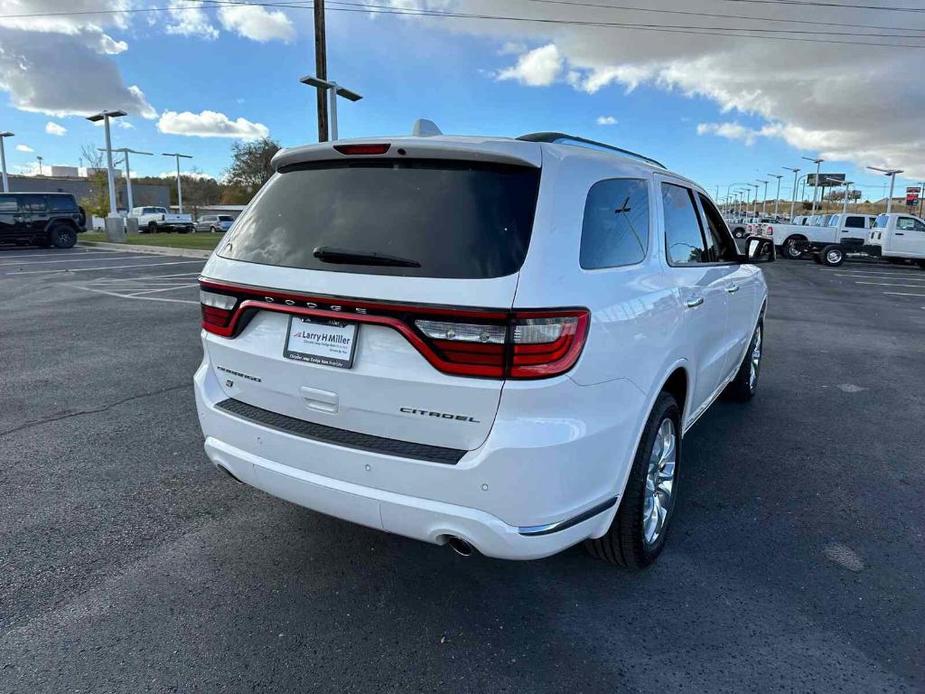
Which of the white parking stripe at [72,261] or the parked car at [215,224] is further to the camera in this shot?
the parked car at [215,224]

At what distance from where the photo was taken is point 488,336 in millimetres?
2043

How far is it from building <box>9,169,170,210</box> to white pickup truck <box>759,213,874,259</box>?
178ft

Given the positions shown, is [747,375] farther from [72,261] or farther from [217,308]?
[72,261]

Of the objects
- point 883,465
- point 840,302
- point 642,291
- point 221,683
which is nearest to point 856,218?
point 840,302

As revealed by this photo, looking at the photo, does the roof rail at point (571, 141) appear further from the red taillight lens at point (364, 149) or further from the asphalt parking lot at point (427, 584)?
the asphalt parking lot at point (427, 584)

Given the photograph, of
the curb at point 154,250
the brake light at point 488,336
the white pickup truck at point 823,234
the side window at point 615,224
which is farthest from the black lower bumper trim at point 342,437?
the white pickup truck at point 823,234

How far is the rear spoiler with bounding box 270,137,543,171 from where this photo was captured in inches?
89.3

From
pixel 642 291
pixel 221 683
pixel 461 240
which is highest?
pixel 461 240

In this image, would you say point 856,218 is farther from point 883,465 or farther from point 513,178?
point 513,178

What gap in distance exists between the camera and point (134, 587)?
2680 mm

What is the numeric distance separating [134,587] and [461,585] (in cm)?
141

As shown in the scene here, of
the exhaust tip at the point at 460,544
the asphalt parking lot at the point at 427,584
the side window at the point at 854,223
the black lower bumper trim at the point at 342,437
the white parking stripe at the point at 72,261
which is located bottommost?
the asphalt parking lot at the point at 427,584

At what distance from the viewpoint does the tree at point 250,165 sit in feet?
180

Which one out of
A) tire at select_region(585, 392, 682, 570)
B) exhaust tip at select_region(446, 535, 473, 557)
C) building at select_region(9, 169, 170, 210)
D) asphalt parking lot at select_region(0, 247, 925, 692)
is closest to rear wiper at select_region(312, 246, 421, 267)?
exhaust tip at select_region(446, 535, 473, 557)
